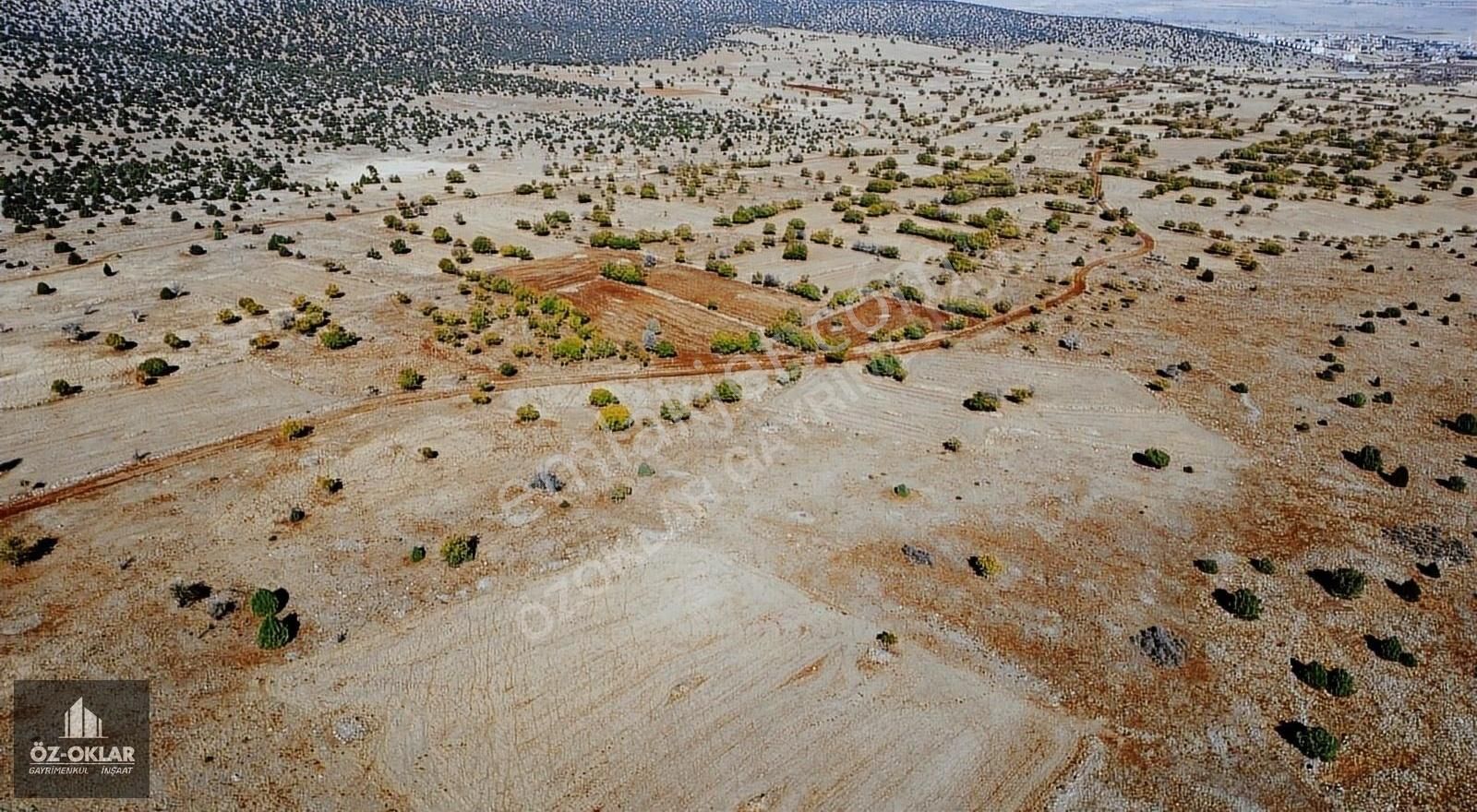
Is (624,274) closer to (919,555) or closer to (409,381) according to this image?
(409,381)

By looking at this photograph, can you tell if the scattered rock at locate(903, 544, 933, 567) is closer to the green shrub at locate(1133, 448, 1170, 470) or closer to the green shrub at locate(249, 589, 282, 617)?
the green shrub at locate(1133, 448, 1170, 470)

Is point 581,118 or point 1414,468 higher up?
point 581,118

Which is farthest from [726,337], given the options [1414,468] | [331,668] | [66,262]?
[66,262]

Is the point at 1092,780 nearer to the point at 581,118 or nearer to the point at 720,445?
the point at 720,445

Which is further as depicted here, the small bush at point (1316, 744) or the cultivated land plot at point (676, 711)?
the small bush at point (1316, 744)

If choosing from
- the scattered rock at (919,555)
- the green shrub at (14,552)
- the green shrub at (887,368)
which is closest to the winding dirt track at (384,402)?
the green shrub at (887,368)

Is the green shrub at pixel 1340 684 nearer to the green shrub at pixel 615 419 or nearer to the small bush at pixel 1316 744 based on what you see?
the small bush at pixel 1316 744
